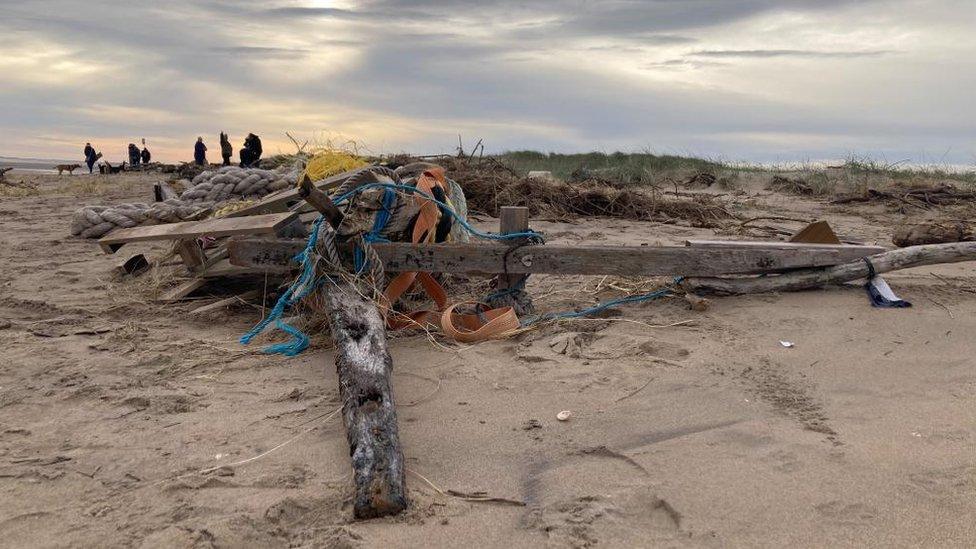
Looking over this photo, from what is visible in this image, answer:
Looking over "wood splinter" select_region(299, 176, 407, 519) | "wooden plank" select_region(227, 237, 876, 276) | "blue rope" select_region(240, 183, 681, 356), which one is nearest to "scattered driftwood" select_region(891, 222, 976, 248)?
"wooden plank" select_region(227, 237, 876, 276)

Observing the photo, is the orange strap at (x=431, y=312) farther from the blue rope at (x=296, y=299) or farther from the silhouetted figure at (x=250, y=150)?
the silhouetted figure at (x=250, y=150)

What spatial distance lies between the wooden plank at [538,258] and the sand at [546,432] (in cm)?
28

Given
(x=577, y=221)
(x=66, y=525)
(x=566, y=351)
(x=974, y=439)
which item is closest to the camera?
(x=66, y=525)

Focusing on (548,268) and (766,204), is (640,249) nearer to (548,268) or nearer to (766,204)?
(548,268)

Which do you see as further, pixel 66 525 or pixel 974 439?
pixel 974 439

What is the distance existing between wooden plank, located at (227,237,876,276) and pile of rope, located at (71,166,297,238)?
407 cm

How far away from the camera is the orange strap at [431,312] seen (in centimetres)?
415

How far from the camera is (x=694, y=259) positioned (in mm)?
4621

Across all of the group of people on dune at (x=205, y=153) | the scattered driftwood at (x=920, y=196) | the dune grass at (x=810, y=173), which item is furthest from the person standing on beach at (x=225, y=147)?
the scattered driftwood at (x=920, y=196)

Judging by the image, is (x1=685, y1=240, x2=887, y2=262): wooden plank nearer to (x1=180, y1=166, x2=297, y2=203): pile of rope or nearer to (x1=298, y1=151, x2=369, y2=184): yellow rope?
(x1=298, y1=151, x2=369, y2=184): yellow rope

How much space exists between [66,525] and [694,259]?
3.61 metres

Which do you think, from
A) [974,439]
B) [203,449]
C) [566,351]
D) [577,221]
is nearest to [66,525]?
[203,449]

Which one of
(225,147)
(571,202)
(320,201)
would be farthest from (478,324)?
(225,147)

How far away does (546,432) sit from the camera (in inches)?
117
